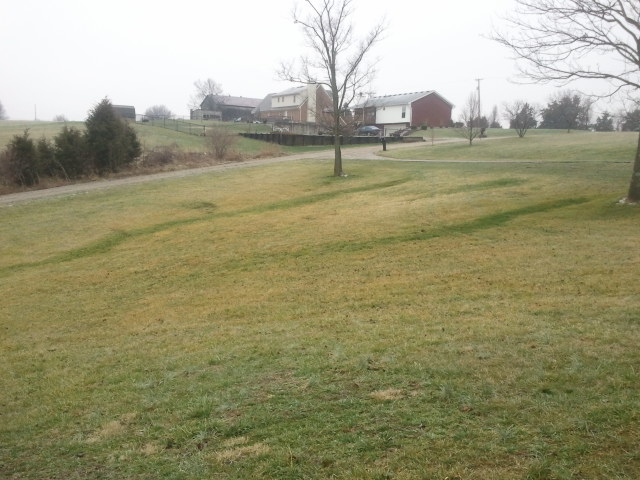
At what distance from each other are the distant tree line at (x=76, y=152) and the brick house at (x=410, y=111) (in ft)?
147

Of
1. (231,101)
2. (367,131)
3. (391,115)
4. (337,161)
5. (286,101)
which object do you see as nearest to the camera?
(337,161)

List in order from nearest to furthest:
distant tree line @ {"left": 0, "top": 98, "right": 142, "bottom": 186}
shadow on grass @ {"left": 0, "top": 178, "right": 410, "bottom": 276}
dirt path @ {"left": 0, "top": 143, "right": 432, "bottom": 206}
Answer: shadow on grass @ {"left": 0, "top": 178, "right": 410, "bottom": 276} < dirt path @ {"left": 0, "top": 143, "right": 432, "bottom": 206} < distant tree line @ {"left": 0, "top": 98, "right": 142, "bottom": 186}

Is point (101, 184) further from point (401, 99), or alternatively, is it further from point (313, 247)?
point (401, 99)

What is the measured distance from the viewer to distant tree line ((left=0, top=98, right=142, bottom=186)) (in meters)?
29.5

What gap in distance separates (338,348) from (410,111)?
233 feet

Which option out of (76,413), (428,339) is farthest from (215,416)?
(428,339)

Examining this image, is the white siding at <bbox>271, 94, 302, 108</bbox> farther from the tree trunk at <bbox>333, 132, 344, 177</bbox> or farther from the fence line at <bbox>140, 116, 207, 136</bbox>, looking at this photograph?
the tree trunk at <bbox>333, 132, 344, 177</bbox>

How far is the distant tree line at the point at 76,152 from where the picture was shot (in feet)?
96.7

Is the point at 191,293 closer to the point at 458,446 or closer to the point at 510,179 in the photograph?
the point at 458,446

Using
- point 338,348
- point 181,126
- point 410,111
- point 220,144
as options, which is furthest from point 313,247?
point 410,111

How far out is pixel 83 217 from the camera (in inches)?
854

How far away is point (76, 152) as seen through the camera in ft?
105

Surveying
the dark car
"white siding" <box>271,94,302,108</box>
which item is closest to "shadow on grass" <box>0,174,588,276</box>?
the dark car

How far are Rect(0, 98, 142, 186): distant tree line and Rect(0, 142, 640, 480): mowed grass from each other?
45.6 feet
